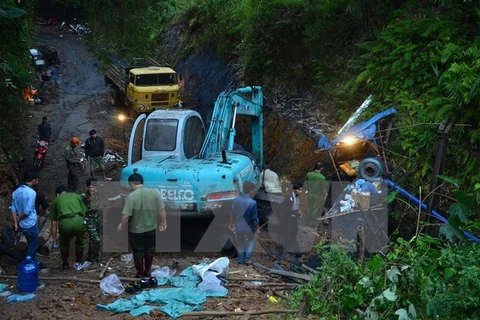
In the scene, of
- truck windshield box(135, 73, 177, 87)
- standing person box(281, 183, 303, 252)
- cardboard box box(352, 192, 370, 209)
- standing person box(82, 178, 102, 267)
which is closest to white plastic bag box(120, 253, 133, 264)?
standing person box(82, 178, 102, 267)

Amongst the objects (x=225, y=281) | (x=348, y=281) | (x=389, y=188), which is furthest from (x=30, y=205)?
(x=389, y=188)

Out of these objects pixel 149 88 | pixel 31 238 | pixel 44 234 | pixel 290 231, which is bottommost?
pixel 44 234

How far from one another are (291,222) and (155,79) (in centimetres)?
1085

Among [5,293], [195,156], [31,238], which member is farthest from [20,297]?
[195,156]

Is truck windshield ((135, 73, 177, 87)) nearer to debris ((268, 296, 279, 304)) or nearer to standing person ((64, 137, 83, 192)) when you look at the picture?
standing person ((64, 137, 83, 192))

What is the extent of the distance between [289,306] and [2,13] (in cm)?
472

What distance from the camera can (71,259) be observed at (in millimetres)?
10070

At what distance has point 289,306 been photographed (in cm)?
735

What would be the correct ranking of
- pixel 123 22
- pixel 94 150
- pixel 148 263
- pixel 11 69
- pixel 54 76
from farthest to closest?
1. pixel 54 76
2. pixel 94 150
3. pixel 123 22
4. pixel 11 69
5. pixel 148 263

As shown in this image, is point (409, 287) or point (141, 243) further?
point (141, 243)

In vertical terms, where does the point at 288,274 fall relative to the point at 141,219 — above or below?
below

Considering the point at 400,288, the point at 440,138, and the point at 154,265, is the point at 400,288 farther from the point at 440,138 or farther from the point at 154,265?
the point at 440,138

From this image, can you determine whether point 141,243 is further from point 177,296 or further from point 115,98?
point 115,98

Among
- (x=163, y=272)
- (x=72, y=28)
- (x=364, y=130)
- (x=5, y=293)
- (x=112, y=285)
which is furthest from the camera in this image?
(x=72, y=28)
